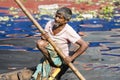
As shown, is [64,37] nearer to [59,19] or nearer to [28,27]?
[59,19]

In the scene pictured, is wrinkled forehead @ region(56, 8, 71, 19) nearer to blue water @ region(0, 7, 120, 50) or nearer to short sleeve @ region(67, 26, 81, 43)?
short sleeve @ region(67, 26, 81, 43)

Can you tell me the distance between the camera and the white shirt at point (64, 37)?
8.19 m

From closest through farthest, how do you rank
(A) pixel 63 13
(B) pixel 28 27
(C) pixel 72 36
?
(A) pixel 63 13 → (C) pixel 72 36 → (B) pixel 28 27

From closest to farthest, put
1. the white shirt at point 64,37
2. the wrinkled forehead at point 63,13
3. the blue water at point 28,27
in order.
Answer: the wrinkled forehead at point 63,13 → the white shirt at point 64,37 → the blue water at point 28,27

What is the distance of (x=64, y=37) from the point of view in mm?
8297

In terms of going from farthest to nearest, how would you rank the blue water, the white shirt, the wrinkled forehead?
the blue water, the white shirt, the wrinkled forehead

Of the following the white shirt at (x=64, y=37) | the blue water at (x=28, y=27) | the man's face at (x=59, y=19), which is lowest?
the blue water at (x=28, y=27)

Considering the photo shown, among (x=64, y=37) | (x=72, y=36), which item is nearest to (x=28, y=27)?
(x=64, y=37)

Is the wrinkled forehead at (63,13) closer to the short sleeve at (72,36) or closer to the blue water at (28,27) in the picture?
the short sleeve at (72,36)

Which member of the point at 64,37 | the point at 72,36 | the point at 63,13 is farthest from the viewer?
the point at 64,37

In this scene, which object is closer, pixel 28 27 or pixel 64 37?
pixel 64 37

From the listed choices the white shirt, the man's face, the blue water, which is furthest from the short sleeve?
the blue water

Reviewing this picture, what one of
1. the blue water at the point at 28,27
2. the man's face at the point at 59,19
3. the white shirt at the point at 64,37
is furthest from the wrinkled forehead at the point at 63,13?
the blue water at the point at 28,27

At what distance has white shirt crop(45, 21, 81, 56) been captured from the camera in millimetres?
8188
